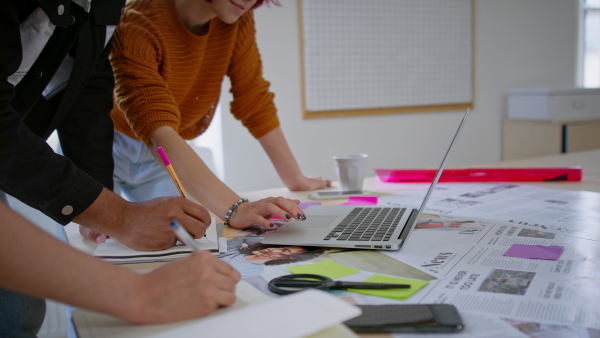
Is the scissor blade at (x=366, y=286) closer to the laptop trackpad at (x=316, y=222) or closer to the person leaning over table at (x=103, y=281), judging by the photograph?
the person leaning over table at (x=103, y=281)

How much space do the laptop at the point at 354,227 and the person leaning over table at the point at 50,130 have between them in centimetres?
16

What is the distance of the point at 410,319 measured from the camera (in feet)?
1.90

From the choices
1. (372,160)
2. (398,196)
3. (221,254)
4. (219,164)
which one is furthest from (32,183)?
(372,160)

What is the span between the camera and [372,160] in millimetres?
3291

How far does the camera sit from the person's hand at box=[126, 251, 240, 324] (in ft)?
1.86

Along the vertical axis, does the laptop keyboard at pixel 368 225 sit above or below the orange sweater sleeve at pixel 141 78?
below

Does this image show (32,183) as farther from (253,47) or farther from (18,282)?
(253,47)

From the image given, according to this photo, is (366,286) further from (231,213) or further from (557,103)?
(557,103)

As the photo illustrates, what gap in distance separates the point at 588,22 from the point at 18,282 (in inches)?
166

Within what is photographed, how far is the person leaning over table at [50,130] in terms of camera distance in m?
0.82

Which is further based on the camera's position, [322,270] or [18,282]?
[322,270]

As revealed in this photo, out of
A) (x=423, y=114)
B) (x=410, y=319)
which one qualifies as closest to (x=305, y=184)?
(x=410, y=319)

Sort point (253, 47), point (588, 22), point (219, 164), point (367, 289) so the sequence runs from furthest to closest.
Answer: point (588, 22), point (219, 164), point (253, 47), point (367, 289)

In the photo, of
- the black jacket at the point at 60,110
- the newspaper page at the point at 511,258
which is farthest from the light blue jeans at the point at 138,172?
the newspaper page at the point at 511,258
